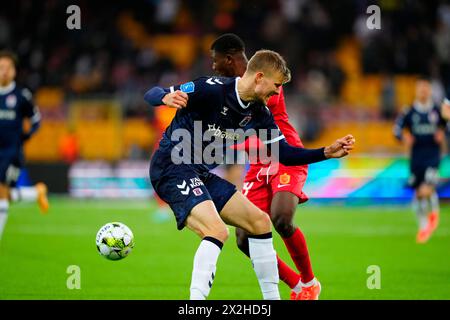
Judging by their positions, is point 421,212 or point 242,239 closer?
point 242,239

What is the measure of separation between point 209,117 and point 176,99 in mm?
454

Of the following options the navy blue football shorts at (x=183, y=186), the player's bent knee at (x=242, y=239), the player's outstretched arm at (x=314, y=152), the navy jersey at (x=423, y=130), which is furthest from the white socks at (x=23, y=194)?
the player's outstretched arm at (x=314, y=152)

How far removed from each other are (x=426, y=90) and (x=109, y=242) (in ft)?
24.5

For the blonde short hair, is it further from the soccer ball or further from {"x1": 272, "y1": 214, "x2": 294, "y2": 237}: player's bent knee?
the soccer ball

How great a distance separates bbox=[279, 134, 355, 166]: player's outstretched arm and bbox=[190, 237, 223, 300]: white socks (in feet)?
3.20

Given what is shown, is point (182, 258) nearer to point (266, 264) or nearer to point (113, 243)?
point (113, 243)

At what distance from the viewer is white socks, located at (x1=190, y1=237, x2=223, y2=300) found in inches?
219

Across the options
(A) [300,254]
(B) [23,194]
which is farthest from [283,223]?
(B) [23,194]

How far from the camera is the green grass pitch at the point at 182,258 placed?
762 cm

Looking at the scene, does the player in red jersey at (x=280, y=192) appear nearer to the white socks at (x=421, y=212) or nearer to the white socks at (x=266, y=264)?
the white socks at (x=266, y=264)

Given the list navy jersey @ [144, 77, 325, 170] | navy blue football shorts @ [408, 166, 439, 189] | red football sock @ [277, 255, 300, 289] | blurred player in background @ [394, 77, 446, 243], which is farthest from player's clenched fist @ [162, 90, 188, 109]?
navy blue football shorts @ [408, 166, 439, 189]

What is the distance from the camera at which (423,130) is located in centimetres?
1323

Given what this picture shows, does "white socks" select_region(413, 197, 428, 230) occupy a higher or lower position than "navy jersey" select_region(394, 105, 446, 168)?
lower
